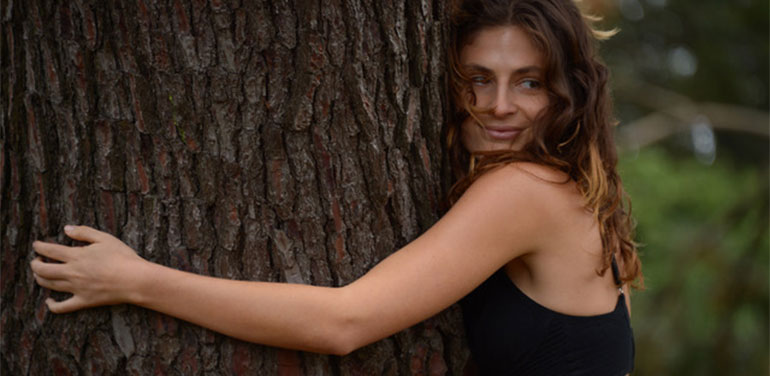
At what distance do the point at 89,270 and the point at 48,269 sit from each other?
0.38 feet

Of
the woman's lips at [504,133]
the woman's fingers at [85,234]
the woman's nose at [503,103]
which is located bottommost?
the woman's fingers at [85,234]

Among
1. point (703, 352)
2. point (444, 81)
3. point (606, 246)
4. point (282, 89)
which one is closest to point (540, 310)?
point (606, 246)

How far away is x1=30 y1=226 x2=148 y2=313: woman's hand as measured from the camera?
186 cm

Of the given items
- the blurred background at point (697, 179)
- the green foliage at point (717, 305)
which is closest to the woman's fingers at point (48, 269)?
the blurred background at point (697, 179)

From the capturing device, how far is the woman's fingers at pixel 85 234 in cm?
190

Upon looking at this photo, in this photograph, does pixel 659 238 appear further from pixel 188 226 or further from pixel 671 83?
pixel 671 83

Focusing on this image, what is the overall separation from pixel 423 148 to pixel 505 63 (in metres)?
0.35

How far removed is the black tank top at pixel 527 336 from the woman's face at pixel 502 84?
1.23ft

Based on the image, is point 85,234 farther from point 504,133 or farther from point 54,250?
point 504,133

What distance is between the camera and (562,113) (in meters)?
2.28

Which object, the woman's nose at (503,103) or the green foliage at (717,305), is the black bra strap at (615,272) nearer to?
the woman's nose at (503,103)

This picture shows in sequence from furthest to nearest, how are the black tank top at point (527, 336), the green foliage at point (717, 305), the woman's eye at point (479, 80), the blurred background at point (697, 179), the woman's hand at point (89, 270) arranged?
the blurred background at point (697, 179)
the green foliage at point (717, 305)
the woman's eye at point (479, 80)
the black tank top at point (527, 336)
the woman's hand at point (89, 270)

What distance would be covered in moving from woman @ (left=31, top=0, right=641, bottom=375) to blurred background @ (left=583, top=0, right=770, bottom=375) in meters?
0.70

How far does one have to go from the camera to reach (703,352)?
14.6ft
